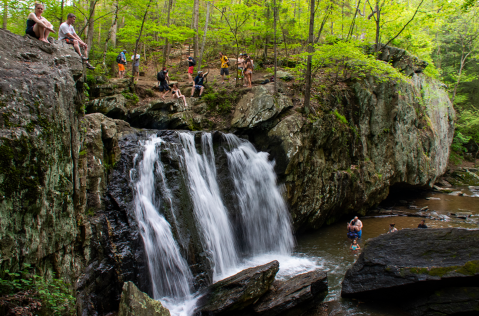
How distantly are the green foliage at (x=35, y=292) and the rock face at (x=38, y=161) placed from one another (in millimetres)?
164

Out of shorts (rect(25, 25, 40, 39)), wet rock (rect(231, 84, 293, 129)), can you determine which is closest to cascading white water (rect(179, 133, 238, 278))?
wet rock (rect(231, 84, 293, 129))

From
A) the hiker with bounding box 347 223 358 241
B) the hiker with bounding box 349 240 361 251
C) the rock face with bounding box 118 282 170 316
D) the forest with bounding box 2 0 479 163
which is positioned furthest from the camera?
the forest with bounding box 2 0 479 163

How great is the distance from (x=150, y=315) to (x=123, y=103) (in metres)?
9.28

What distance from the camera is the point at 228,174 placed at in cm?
1023

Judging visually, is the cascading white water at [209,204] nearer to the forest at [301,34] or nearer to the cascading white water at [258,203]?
the cascading white water at [258,203]

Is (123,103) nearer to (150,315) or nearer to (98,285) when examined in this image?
(98,285)

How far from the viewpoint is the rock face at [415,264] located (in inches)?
241

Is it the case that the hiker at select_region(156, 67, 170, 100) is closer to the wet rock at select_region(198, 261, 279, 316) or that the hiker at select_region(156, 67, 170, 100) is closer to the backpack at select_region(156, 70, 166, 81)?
the backpack at select_region(156, 70, 166, 81)

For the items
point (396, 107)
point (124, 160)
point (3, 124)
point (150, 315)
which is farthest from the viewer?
point (396, 107)

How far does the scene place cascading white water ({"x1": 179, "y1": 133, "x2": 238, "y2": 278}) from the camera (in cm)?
835

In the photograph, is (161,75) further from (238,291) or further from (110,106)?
(238,291)

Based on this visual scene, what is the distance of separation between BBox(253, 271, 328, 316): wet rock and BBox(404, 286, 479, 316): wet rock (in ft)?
6.60

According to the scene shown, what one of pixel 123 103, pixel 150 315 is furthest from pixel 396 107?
pixel 150 315

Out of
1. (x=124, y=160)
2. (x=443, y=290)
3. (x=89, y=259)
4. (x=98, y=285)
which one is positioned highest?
(x=124, y=160)
